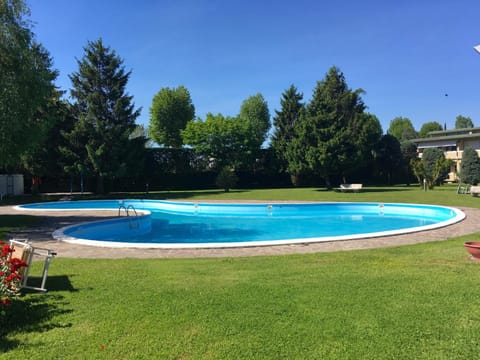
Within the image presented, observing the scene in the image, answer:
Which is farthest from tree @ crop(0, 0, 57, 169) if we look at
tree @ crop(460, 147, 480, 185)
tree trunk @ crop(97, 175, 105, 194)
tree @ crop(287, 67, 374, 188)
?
tree @ crop(460, 147, 480, 185)

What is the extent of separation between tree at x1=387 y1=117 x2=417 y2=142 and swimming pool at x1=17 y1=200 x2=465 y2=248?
64.8 metres

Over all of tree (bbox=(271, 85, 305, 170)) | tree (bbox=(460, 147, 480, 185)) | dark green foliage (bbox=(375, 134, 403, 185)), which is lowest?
tree (bbox=(460, 147, 480, 185))

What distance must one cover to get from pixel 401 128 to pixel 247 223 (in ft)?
259

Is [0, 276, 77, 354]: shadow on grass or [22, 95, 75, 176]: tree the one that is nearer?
[0, 276, 77, 354]: shadow on grass

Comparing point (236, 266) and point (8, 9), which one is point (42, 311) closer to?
point (236, 266)

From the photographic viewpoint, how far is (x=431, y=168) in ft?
114

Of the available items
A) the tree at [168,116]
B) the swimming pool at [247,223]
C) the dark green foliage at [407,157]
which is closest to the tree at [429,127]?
the dark green foliage at [407,157]

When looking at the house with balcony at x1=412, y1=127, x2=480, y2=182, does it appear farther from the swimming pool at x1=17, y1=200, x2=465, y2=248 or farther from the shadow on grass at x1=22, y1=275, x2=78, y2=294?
the shadow on grass at x1=22, y1=275, x2=78, y2=294

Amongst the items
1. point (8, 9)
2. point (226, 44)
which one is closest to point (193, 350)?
point (8, 9)

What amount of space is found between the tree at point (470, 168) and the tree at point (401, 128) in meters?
46.4

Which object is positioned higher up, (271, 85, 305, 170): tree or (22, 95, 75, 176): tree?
(271, 85, 305, 170): tree

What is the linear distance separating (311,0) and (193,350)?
14.6 m

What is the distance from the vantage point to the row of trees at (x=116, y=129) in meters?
13.2

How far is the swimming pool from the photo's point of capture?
10.8 metres
